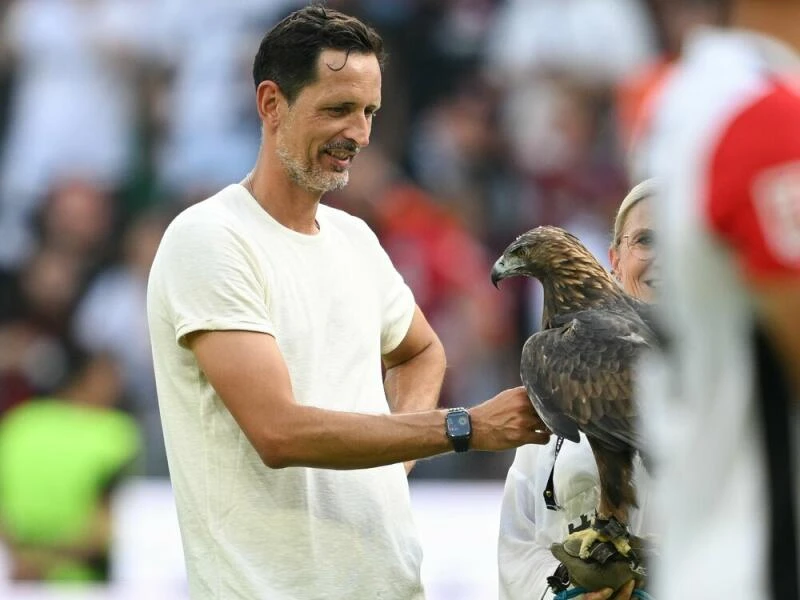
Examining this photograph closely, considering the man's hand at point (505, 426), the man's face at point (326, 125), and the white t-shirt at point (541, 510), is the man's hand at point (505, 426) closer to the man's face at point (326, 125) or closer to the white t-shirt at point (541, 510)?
the white t-shirt at point (541, 510)

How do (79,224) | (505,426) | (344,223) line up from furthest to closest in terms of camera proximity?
(79,224)
(344,223)
(505,426)

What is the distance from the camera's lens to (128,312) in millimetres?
8906

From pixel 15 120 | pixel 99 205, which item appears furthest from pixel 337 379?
pixel 15 120

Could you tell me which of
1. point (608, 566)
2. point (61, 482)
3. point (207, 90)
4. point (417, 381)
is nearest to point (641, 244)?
point (417, 381)

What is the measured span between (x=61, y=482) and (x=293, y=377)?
4725 millimetres

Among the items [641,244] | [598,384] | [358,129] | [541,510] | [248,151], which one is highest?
[248,151]

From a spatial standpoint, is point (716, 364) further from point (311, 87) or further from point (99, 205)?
point (99, 205)

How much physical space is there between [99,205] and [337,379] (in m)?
5.98

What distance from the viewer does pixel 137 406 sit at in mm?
8414

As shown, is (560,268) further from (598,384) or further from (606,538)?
(606,538)

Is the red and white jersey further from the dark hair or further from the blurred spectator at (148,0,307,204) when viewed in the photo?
the blurred spectator at (148,0,307,204)

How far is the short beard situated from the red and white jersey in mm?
2122

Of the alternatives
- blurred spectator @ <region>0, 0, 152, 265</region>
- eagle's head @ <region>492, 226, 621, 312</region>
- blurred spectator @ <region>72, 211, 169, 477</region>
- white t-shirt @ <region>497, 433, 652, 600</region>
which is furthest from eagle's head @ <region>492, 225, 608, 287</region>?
blurred spectator @ <region>0, 0, 152, 265</region>

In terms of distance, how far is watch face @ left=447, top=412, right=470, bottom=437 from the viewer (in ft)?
10.9
